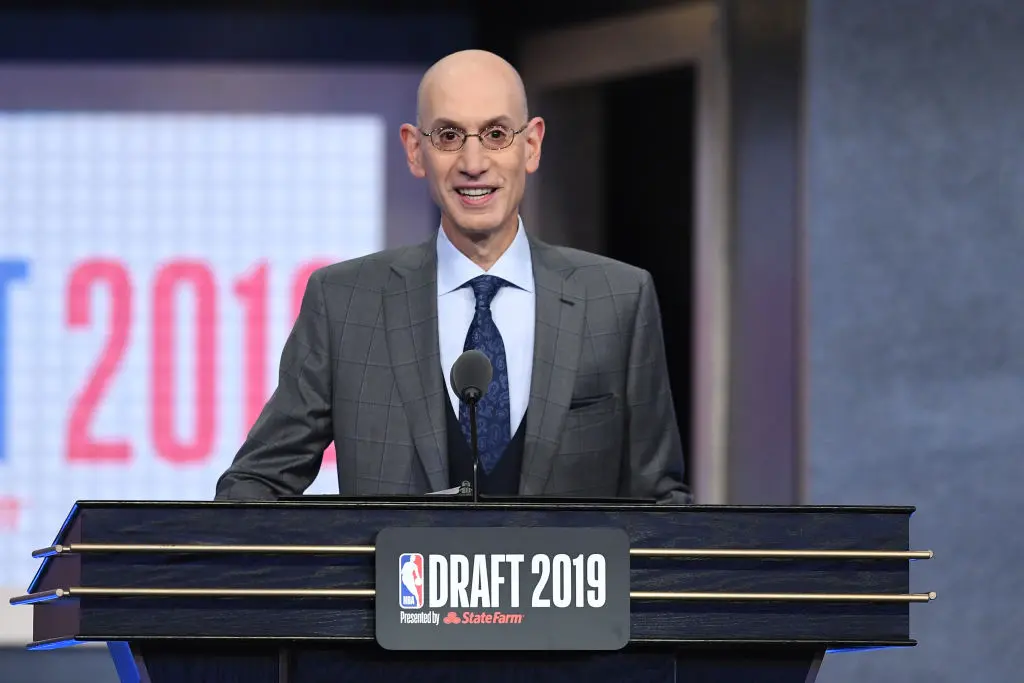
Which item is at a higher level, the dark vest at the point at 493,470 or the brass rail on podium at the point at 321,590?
the dark vest at the point at 493,470

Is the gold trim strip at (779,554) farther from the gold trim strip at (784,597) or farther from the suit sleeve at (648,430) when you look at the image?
the suit sleeve at (648,430)

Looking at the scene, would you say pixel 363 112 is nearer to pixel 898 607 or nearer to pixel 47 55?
pixel 47 55

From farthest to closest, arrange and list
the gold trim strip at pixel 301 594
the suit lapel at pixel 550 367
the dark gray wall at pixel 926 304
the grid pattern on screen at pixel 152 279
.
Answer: the grid pattern on screen at pixel 152 279
the dark gray wall at pixel 926 304
the suit lapel at pixel 550 367
the gold trim strip at pixel 301 594

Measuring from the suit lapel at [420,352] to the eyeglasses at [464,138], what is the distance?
18 centimetres

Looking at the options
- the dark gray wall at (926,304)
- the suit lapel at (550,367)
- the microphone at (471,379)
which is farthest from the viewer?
the dark gray wall at (926,304)

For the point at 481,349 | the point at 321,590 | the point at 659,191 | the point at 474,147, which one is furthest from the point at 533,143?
the point at 659,191

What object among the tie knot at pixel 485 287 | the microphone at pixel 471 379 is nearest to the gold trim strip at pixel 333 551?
the microphone at pixel 471 379

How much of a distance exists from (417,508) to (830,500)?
2628 mm

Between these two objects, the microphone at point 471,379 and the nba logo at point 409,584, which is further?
the microphone at point 471,379

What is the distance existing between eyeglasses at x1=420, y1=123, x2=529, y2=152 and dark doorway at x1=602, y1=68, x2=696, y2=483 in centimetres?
281

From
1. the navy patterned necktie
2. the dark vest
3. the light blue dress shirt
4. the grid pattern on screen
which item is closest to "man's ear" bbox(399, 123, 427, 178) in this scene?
the light blue dress shirt

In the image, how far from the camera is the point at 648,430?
97.0 inches

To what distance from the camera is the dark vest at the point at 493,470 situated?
7.79 feet

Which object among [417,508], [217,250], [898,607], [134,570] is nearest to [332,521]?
[417,508]
